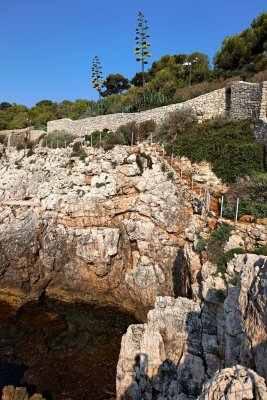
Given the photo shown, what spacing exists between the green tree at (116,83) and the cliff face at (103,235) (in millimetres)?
34318

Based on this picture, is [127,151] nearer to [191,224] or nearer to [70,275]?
[191,224]

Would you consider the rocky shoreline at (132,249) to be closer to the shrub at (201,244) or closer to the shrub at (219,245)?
the shrub at (219,245)

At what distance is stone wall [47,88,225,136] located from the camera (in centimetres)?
2233

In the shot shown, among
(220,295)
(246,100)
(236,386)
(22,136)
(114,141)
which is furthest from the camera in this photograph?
(22,136)

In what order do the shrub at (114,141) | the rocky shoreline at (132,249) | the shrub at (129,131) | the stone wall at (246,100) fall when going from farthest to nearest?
1. the shrub at (129,131)
2. the shrub at (114,141)
3. the stone wall at (246,100)
4. the rocky shoreline at (132,249)

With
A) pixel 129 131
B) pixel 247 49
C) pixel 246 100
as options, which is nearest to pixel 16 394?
pixel 129 131

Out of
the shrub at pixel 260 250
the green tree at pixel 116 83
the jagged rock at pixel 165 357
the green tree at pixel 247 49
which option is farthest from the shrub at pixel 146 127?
the green tree at pixel 116 83

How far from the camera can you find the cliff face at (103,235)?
691 inches

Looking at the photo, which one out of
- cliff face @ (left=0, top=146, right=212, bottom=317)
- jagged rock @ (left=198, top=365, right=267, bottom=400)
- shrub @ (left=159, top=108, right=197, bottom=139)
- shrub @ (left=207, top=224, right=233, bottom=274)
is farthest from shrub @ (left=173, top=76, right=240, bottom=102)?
jagged rock @ (left=198, top=365, right=267, bottom=400)

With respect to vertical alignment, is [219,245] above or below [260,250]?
below

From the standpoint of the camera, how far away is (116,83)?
51.8 metres

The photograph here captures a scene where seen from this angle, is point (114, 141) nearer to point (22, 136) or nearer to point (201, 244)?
point (201, 244)

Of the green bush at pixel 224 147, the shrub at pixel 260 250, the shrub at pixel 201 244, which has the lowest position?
the shrub at pixel 201 244

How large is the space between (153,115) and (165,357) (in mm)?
19471
